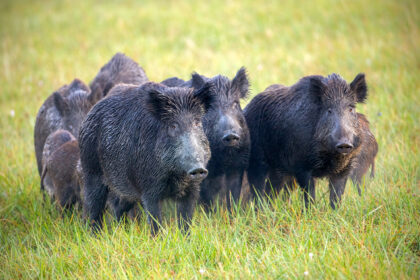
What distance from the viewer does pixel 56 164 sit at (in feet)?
20.5

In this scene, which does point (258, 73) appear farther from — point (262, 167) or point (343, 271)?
point (343, 271)

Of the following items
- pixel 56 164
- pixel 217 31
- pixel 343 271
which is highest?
pixel 217 31

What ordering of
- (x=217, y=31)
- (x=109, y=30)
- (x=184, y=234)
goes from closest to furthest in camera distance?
(x=184, y=234), (x=217, y=31), (x=109, y=30)

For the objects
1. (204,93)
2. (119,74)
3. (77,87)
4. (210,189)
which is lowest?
(210,189)

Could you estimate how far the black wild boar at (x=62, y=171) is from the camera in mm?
6121

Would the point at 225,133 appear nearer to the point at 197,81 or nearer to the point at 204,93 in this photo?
the point at 204,93

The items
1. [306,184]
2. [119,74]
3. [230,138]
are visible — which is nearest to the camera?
[230,138]

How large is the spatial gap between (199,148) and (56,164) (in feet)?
7.74

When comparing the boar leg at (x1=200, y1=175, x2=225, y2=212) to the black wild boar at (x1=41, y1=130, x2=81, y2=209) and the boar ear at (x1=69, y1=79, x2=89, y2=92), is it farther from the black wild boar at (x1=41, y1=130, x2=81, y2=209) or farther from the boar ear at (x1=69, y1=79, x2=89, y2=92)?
the boar ear at (x1=69, y1=79, x2=89, y2=92)

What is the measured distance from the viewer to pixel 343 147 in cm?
496

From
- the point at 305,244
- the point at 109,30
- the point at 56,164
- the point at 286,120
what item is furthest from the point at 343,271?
the point at 109,30

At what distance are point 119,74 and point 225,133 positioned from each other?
296 centimetres

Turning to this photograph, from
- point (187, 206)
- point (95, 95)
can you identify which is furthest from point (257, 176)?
point (95, 95)

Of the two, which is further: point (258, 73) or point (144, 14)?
point (144, 14)
